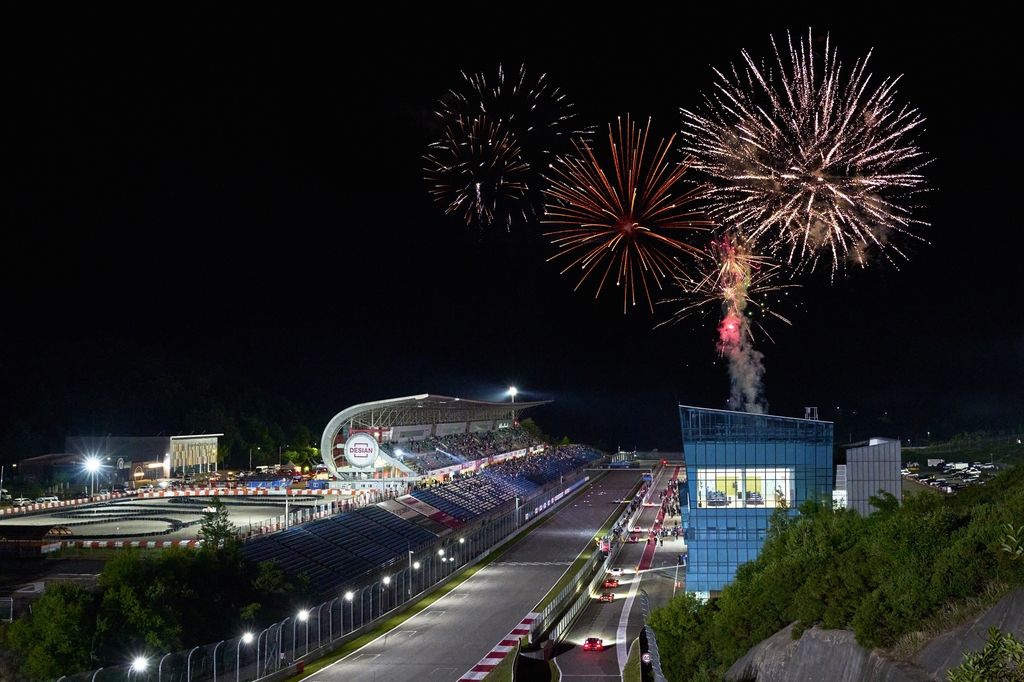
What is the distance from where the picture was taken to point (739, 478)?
35.5 m

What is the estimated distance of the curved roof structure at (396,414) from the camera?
63.1 meters

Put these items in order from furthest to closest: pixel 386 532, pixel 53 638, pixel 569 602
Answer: pixel 386 532 → pixel 569 602 → pixel 53 638

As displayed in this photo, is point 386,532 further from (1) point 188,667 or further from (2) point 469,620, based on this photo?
(1) point 188,667

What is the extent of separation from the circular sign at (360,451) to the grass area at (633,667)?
3671 centimetres

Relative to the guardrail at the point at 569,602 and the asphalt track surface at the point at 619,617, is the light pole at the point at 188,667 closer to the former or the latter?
the asphalt track surface at the point at 619,617

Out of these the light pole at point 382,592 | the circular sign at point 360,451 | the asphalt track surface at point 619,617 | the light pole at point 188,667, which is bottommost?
the asphalt track surface at point 619,617

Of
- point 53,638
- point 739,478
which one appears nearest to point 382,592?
point 739,478

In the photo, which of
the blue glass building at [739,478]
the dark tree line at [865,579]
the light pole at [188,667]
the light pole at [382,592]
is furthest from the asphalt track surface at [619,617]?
the light pole at [188,667]

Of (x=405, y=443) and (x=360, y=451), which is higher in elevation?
(x=360, y=451)

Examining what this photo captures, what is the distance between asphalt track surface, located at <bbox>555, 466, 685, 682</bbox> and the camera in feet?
86.6

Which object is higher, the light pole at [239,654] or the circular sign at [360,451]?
the circular sign at [360,451]

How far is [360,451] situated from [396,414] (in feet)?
37.3

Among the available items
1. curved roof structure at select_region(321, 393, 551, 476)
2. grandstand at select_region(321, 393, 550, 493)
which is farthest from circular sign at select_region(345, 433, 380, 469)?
curved roof structure at select_region(321, 393, 551, 476)

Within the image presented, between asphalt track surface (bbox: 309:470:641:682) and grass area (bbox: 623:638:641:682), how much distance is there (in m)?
4.56
